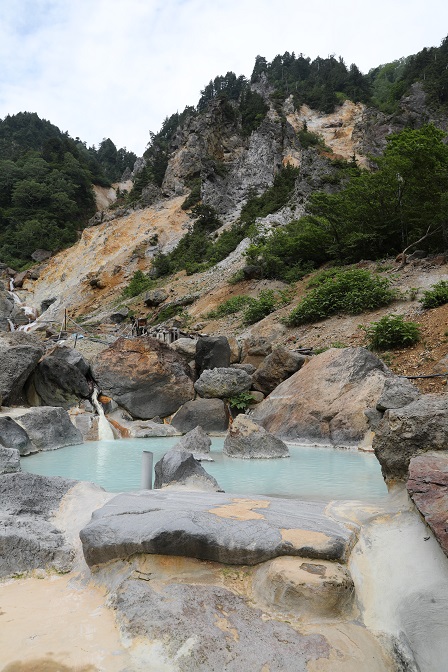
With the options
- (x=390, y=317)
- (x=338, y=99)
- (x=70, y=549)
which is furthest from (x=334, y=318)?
(x=338, y=99)

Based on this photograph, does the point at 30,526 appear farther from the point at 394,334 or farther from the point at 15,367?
the point at 394,334

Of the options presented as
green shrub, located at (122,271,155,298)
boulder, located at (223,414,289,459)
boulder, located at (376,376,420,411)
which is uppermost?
green shrub, located at (122,271,155,298)

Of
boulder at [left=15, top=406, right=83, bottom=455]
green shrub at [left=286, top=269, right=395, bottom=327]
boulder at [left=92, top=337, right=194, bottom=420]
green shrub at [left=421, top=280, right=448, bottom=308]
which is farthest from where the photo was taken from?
green shrub at [left=286, top=269, right=395, bottom=327]

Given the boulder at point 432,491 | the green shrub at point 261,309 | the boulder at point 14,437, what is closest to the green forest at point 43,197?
the green shrub at point 261,309

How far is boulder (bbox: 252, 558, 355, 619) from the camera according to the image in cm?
233

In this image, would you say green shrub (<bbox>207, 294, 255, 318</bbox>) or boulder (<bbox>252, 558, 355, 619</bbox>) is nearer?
boulder (<bbox>252, 558, 355, 619</bbox>)

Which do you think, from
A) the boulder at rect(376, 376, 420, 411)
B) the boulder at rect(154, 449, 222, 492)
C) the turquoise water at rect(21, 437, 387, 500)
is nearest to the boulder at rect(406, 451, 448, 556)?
the turquoise water at rect(21, 437, 387, 500)

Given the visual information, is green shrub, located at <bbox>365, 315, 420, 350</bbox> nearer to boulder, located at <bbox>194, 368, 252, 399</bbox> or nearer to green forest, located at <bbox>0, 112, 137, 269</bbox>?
boulder, located at <bbox>194, 368, 252, 399</bbox>

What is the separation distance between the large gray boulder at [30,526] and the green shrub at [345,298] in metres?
12.7

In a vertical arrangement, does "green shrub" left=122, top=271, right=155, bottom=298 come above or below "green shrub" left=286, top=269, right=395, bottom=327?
above

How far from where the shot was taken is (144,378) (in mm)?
12727

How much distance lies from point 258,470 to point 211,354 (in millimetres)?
6671

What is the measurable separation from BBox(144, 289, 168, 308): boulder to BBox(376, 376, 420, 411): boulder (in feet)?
72.6

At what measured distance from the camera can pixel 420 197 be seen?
17.7 meters
